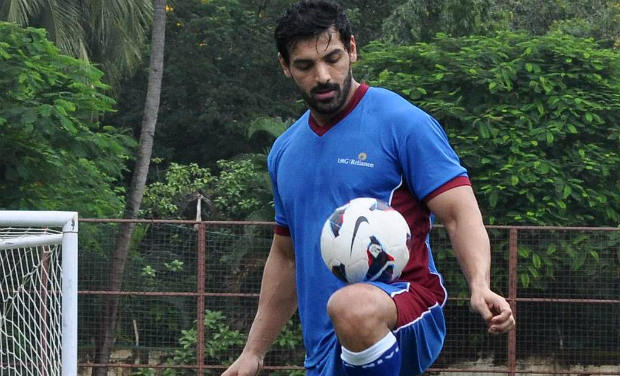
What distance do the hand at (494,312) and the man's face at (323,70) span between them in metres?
0.78

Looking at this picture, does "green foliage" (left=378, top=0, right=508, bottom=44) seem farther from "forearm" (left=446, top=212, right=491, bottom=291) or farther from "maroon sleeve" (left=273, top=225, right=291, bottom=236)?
"forearm" (left=446, top=212, right=491, bottom=291)

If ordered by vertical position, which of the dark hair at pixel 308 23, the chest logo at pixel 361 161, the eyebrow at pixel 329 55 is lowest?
the chest logo at pixel 361 161

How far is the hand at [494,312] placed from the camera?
3.04 m

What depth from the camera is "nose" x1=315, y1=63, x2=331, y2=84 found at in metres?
3.48

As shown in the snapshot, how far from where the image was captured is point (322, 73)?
3.48m

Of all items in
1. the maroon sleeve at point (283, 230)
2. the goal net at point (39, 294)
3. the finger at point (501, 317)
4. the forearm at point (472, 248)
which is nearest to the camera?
the finger at point (501, 317)

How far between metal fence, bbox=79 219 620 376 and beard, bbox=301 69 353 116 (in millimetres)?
8759

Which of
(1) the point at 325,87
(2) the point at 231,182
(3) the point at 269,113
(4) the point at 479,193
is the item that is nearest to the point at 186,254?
(4) the point at 479,193

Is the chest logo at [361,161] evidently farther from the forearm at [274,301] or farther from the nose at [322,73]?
the forearm at [274,301]

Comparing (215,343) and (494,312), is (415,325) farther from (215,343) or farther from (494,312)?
(215,343)

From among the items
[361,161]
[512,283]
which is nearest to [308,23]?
[361,161]

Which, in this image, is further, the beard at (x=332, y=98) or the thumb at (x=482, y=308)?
the beard at (x=332, y=98)

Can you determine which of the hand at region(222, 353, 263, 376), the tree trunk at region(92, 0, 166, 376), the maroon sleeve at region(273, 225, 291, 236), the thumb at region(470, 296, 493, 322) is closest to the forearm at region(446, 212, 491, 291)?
the thumb at region(470, 296, 493, 322)

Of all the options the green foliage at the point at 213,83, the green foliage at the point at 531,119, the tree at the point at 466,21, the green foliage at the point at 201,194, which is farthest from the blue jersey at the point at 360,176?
the green foliage at the point at 213,83
